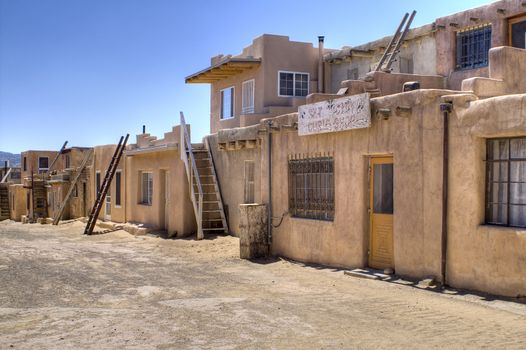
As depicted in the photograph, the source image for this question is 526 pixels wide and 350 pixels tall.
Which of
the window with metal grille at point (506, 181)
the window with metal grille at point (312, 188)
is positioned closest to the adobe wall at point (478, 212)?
the window with metal grille at point (506, 181)

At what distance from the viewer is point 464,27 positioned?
1712 cm

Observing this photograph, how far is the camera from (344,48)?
23000 millimetres

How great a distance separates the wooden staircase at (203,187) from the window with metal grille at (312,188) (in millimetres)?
4938

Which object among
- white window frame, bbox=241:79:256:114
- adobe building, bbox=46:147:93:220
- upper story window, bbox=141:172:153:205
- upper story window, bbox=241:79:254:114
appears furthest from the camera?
adobe building, bbox=46:147:93:220

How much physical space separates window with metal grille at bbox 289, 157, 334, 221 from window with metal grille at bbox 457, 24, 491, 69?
6.36 m

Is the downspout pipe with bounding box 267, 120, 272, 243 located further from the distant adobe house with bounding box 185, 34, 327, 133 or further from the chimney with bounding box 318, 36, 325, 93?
the chimney with bounding box 318, 36, 325, 93

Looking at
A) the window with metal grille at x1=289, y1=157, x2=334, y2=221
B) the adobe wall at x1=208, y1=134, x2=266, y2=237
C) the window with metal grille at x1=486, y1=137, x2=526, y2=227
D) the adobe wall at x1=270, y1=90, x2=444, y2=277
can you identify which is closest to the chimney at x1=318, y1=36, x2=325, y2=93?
the adobe wall at x1=208, y1=134, x2=266, y2=237

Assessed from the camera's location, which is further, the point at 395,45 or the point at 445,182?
the point at 395,45

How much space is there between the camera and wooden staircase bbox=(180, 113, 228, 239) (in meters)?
19.0

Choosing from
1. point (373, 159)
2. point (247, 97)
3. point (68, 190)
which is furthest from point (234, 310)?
point (68, 190)

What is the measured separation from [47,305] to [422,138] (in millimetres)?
7079

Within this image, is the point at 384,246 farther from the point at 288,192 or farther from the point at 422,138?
the point at 288,192

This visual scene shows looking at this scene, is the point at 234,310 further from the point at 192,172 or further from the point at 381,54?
the point at 381,54

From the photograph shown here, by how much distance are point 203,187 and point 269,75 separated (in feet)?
18.5
